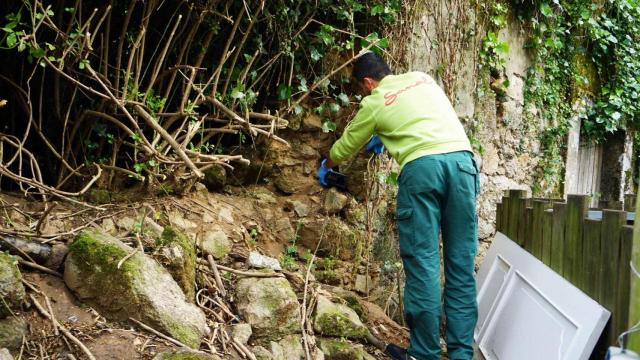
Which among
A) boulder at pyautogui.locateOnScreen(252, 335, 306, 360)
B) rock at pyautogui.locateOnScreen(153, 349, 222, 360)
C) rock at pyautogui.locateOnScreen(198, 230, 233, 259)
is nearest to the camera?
rock at pyautogui.locateOnScreen(153, 349, 222, 360)

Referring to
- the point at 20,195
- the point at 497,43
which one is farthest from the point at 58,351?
the point at 497,43

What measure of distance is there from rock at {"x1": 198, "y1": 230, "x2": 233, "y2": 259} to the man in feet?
3.57

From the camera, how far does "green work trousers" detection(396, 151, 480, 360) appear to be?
9.14 ft

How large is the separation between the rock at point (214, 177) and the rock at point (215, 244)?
0.52m

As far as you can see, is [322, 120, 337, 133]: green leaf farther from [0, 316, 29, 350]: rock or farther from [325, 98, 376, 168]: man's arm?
[0, 316, 29, 350]: rock

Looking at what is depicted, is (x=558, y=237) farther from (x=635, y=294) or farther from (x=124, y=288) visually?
(x=124, y=288)

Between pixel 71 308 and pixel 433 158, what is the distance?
1846 mm

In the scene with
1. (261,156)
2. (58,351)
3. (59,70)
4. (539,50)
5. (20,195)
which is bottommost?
(58,351)

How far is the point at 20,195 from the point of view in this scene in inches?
124

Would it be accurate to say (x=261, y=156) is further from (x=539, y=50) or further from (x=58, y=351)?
(x=539, y=50)

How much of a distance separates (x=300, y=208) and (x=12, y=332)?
2127 mm

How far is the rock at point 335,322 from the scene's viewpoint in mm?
3055

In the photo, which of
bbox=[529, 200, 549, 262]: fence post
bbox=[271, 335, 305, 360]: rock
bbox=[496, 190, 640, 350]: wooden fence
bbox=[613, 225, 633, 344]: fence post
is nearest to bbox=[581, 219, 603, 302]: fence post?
bbox=[496, 190, 640, 350]: wooden fence

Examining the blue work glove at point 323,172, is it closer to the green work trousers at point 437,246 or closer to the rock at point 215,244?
the rock at point 215,244
